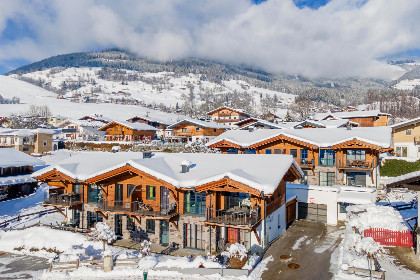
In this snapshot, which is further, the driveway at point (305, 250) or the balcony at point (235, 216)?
the balcony at point (235, 216)

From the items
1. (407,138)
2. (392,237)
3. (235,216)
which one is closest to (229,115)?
(407,138)

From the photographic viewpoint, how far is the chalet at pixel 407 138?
46.0 metres

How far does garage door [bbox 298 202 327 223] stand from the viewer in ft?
97.9

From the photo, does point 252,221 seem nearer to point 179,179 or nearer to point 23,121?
point 179,179

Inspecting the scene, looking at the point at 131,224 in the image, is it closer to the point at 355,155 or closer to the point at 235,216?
the point at 235,216

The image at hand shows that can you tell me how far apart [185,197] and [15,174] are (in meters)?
33.8

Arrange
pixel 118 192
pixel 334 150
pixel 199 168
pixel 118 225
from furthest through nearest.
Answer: pixel 334 150 → pixel 118 225 → pixel 118 192 → pixel 199 168

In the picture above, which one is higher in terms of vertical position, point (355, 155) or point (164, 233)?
point (355, 155)

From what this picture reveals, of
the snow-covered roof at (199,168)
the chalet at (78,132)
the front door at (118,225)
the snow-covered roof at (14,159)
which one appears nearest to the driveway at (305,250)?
the snow-covered roof at (199,168)

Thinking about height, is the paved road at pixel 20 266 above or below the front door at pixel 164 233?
below

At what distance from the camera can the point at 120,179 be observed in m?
25.7

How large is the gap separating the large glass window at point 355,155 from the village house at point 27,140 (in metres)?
66.6

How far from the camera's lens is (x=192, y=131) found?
73.8m

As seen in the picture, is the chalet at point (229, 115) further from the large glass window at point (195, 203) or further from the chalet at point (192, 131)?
the large glass window at point (195, 203)
